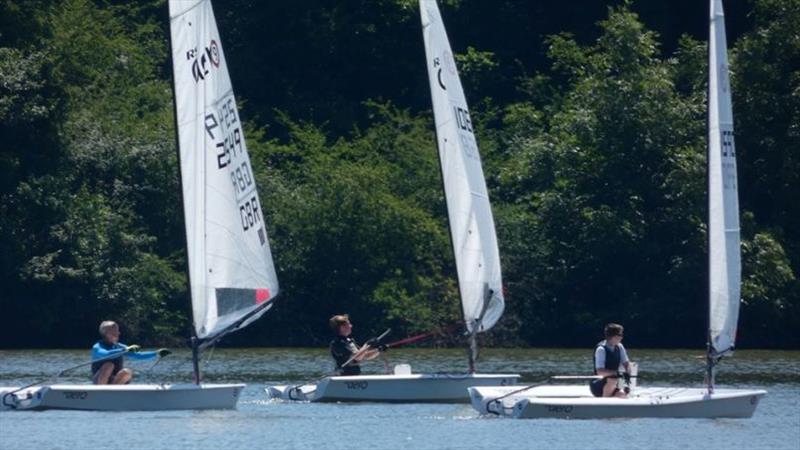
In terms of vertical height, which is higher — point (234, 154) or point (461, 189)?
point (234, 154)

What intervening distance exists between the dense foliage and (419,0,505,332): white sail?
1608 cm

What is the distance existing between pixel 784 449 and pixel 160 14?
143 ft

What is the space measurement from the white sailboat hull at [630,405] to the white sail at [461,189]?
4.24 metres

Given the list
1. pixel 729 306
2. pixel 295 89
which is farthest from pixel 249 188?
pixel 295 89

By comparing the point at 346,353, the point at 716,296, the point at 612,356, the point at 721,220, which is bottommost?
the point at 612,356

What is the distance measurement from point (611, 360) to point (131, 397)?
648 centimetres

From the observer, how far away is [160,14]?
66562 millimetres

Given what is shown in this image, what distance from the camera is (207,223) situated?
30312 mm

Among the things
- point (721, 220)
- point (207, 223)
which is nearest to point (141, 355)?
point (207, 223)

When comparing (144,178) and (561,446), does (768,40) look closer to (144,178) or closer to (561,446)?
(144,178)

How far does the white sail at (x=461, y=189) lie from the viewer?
33.9 meters

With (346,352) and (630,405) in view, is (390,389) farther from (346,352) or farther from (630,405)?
(630,405)

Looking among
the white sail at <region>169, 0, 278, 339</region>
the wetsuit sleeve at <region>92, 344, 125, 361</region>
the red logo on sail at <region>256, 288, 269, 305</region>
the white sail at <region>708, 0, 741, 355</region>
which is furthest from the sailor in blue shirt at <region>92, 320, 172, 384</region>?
the white sail at <region>708, 0, 741, 355</region>

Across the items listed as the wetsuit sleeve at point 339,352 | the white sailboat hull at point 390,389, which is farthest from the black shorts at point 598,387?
the wetsuit sleeve at point 339,352
